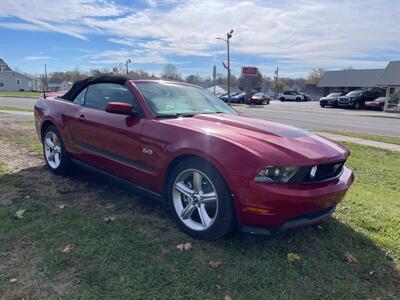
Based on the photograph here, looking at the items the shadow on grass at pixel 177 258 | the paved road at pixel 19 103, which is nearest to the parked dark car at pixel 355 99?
the paved road at pixel 19 103

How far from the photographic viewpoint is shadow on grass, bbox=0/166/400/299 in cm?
261

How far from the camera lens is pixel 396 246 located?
3.37 meters

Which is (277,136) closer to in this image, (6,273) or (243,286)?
(243,286)

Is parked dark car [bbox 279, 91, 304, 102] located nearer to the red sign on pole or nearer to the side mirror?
the red sign on pole

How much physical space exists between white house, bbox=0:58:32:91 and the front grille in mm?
86575

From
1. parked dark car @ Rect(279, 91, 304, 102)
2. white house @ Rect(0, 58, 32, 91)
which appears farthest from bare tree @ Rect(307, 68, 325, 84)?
white house @ Rect(0, 58, 32, 91)

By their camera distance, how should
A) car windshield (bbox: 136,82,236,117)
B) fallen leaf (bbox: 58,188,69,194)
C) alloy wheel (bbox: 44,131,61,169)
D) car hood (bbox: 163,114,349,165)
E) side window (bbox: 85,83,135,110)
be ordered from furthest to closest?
1. alloy wheel (bbox: 44,131,61,169)
2. fallen leaf (bbox: 58,188,69,194)
3. side window (bbox: 85,83,135,110)
4. car windshield (bbox: 136,82,236,117)
5. car hood (bbox: 163,114,349,165)

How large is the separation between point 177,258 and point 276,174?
3.66 ft

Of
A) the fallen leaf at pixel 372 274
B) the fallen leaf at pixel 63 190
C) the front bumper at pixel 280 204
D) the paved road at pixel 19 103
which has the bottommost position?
the fallen leaf at pixel 372 274

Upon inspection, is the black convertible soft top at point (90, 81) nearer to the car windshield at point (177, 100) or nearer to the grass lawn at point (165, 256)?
the car windshield at point (177, 100)

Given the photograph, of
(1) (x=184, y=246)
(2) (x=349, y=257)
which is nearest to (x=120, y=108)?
(1) (x=184, y=246)

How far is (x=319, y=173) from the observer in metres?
2.99

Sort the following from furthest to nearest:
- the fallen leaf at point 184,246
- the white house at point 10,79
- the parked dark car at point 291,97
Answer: the white house at point 10,79 < the parked dark car at point 291,97 < the fallen leaf at point 184,246

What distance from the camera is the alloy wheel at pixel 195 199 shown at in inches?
124
